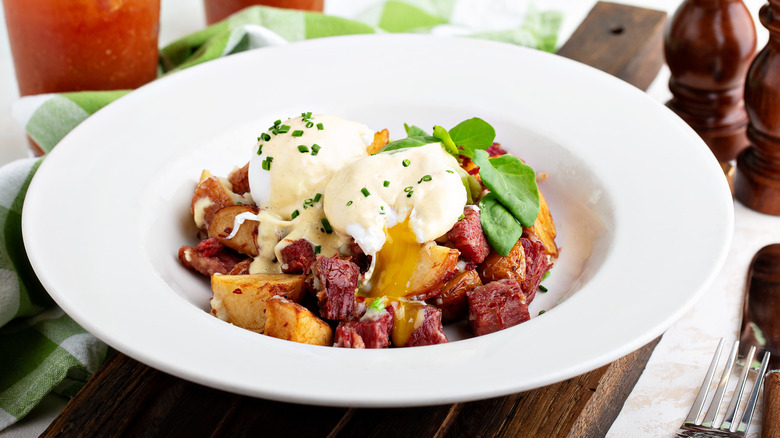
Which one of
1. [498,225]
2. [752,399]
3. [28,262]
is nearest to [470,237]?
[498,225]

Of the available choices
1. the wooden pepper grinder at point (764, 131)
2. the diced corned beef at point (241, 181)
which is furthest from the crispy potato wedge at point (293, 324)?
the wooden pepper grinder at point (764, 131)

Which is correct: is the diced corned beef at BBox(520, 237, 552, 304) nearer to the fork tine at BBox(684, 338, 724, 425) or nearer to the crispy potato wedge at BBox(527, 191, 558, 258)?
the crispy potato wedge at BBox(527, 191, 558, 258)

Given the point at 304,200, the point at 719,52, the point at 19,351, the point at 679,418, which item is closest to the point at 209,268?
the point at 304,200

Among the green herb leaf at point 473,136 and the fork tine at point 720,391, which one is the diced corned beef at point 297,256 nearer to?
the green herb leaf at point 473,136

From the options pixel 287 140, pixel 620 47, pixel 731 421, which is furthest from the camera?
pixel 620 47

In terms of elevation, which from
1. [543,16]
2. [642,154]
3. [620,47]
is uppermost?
[642,154]

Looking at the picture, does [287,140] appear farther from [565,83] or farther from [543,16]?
[543,16]
